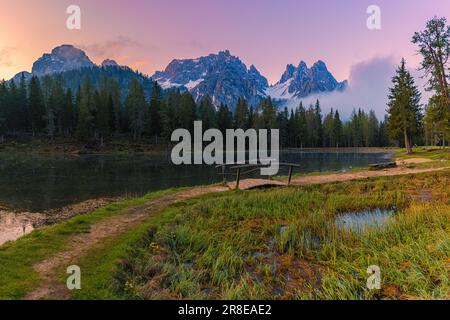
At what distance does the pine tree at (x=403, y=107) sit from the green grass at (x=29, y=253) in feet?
200

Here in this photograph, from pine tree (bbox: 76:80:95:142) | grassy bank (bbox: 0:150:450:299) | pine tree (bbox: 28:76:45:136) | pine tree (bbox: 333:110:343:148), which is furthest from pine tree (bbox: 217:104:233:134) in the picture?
grassy bank (bbox: 0:150:450:299)

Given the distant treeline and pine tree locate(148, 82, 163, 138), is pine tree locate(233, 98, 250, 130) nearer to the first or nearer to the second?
the distant treeline

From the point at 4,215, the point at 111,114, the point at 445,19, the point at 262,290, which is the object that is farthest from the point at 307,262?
the point at 111,114

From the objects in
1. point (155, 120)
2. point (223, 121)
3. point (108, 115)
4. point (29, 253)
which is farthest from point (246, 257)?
point (223, 121)

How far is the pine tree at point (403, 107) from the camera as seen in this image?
58.4m

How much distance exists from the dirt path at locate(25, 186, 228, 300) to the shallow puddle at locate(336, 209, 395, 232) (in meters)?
9.14

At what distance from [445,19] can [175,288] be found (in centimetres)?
4495

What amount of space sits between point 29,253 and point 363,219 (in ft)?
44.6

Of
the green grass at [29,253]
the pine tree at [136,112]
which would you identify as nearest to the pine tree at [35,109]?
the pine tree at [136,112]

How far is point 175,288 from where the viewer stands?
779 cm

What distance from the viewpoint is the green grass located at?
7289 mm

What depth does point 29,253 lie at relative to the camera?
374 inches

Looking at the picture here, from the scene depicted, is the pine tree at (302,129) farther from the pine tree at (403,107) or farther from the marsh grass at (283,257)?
the marsh grass at (283,257)
